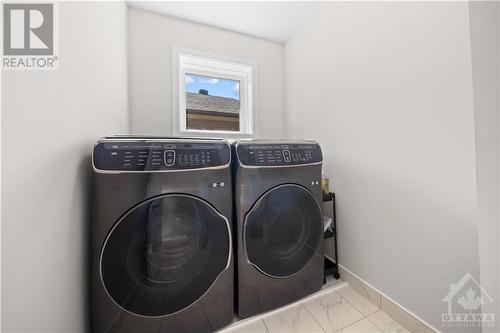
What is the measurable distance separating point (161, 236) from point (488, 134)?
1299 millimetres

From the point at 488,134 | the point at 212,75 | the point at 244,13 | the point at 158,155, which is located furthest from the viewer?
the point at 212,75

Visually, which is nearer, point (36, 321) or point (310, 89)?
point (36, 321)

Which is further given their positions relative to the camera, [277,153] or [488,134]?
[277,153]

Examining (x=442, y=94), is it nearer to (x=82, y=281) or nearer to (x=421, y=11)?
(x=421, y=11)

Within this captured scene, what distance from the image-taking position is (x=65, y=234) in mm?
613

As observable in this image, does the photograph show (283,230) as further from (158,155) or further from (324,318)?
(158,155)

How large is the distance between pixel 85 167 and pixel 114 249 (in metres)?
0.37

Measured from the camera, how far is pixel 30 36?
511mm

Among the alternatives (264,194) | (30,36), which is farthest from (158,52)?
(264,194)

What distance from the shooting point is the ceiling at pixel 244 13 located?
4.82 ft

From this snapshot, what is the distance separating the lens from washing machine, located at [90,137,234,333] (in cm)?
70

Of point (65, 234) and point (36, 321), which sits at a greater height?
point (65, 234)

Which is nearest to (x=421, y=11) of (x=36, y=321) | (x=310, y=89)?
(x=310, y=89)

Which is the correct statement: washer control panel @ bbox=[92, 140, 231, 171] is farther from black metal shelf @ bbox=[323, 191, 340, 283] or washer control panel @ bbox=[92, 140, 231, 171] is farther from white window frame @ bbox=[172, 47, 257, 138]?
white window frame @ bbox=[172, 47, 257, 138]
